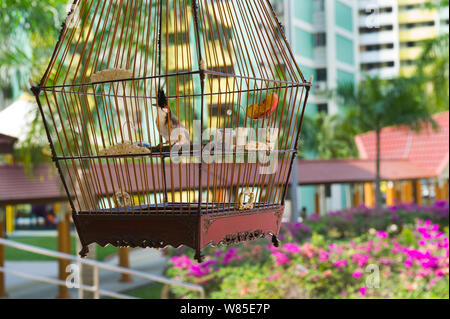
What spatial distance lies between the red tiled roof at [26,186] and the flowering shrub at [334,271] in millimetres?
2259

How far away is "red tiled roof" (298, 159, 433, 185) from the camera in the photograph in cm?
989

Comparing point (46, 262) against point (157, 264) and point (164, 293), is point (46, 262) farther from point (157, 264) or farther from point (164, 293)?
point (164, 293)

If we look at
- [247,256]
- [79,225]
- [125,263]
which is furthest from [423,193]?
[79,225]

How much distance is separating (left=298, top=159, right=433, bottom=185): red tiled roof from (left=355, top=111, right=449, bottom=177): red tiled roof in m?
0.20

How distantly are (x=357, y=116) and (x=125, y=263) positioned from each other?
15.6 feet

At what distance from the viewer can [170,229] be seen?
133cm

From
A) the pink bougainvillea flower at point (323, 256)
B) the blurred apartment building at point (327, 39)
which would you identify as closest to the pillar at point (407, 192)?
the blurred apartment building at point (327, 39)

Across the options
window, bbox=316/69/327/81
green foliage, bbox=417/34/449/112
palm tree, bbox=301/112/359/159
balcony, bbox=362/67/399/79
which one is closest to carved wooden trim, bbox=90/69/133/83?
green foliage, bbox=417/34/449/112

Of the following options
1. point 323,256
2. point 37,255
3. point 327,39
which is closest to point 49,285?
point 37,255

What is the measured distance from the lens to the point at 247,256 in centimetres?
506

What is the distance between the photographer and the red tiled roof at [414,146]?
1148cm

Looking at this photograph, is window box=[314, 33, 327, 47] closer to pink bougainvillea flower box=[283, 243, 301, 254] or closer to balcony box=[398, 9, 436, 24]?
balcony box=[398, 9, 436, 24]

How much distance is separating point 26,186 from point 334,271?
380cm

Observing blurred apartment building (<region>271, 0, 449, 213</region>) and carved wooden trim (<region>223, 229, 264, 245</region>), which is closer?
carved wooden trim (<region>223, 229, 264, 245</region>)
